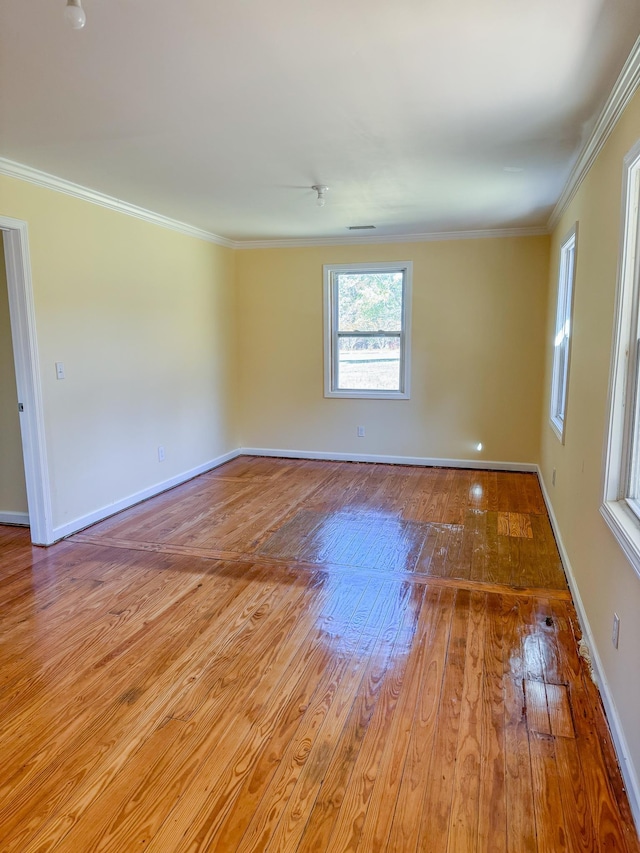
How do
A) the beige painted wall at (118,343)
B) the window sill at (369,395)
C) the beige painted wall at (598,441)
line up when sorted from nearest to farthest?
the beige painted wall at (598,441) < the beige painted wall at (118,343) < the window sill at (369,395)

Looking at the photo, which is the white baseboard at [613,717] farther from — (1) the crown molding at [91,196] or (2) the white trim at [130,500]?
(1) the crown molding at [91,196]

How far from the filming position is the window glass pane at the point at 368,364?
583 centimetres

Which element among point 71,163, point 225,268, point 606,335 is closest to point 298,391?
point 225,268

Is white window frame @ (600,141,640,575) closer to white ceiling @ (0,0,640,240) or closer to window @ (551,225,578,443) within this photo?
white ceiling @ (0,0,640,240)

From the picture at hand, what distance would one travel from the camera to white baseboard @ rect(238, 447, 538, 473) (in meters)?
5.55

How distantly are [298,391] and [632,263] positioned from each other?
14.3ft

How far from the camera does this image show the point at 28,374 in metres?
3.46

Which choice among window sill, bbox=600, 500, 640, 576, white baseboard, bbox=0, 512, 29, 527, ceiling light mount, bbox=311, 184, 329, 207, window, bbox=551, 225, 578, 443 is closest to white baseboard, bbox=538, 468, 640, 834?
window sill, bbox=600, 500, 640, 576

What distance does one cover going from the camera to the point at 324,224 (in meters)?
4.98

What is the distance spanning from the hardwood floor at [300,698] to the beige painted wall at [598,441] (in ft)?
0.71

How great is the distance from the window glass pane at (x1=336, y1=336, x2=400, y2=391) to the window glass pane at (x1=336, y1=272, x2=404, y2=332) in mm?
142

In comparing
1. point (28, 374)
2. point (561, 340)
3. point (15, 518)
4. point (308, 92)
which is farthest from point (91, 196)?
point (561, 340)

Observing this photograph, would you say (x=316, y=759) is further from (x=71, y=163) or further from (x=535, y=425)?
(x=535, y=425)

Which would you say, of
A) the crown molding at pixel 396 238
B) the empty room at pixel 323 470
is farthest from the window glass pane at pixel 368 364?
the crown molding at pixel 396 238
